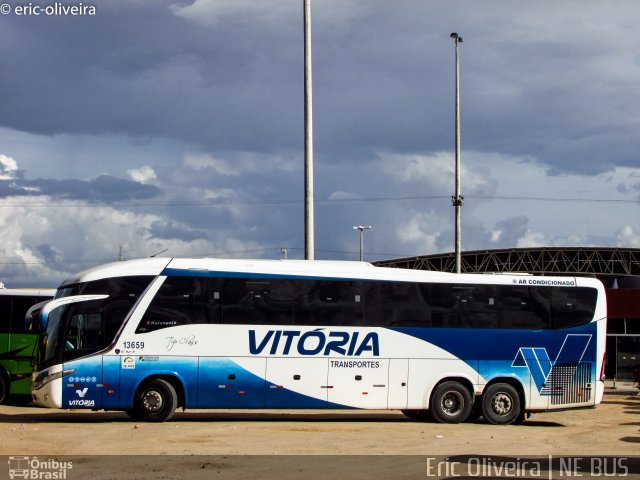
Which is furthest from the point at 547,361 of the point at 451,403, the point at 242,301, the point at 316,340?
the point at 242,301

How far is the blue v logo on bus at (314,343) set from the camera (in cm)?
2069

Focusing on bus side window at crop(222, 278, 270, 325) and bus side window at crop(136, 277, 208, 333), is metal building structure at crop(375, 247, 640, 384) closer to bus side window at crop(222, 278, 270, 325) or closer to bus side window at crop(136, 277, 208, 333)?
bus side window at crop(222, 278, 270, 325)

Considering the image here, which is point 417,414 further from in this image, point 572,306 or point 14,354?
point 14,354

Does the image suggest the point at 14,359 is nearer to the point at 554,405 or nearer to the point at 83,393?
the point at 83,393

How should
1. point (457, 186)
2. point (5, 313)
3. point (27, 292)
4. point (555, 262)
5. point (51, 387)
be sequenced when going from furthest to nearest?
point (555, 262) → point (457, 186) → point (27, 292) → point (5, 313) → point (51, 387)

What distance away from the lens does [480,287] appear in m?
22.0

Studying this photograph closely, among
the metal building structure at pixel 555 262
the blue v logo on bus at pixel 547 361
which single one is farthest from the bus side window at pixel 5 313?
the metal building structure at pixel 555 262

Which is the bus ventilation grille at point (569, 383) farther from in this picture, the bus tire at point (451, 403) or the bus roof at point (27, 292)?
the bus roof at point (27, 292)

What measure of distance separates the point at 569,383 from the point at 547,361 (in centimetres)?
76

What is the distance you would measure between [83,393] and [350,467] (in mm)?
8058

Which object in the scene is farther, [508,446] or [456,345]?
[456,345]

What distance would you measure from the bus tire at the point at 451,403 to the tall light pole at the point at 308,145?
466 centimetres

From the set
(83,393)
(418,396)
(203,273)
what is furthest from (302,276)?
(83,393)

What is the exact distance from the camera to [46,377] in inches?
779
